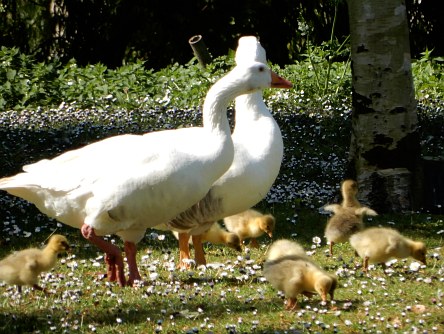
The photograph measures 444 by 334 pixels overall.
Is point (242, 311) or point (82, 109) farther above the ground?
point (82, 109)

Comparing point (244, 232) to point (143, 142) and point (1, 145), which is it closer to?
point (143, 142)

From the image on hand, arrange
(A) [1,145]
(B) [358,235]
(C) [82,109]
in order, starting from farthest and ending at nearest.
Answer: (C) [82,109] → (A) [1,145] → (B) [358,235]

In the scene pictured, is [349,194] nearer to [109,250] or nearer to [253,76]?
[253,76]

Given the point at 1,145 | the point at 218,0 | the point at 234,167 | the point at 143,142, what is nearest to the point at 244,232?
the point at 234,167

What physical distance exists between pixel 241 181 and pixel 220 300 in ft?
5.42

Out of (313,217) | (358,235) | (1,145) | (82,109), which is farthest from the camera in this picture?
(82,109)

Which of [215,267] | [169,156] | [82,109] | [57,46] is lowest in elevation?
[215,267]

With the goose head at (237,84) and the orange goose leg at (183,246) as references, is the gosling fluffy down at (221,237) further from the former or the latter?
the goose head at (237,84)

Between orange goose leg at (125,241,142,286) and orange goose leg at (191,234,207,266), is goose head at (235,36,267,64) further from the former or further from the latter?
orange goose leg at (125,241,142,286)

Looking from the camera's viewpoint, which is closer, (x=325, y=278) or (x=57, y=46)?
(x=325, y=278)

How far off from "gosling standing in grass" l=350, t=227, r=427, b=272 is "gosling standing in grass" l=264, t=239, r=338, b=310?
0.91 m

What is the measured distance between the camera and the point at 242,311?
22.6 ft

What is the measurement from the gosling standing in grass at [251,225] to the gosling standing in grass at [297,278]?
1.94m

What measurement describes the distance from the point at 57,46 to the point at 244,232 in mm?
14628
